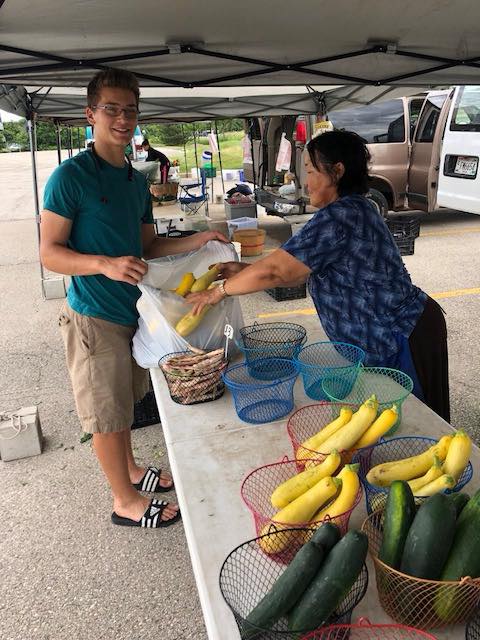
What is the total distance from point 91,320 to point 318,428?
1.11 meters

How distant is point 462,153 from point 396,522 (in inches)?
300

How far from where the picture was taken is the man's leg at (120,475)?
2393 mm

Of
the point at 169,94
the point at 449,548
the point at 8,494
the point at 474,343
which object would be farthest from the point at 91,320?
the point at 169,94

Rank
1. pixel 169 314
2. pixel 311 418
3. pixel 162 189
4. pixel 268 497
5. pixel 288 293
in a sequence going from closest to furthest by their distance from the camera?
pixel 268 497
pixel 311 418
pixel 169 314
pixel 288 293
pixel 162 189

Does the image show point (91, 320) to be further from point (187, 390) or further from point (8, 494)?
point (8, 494)

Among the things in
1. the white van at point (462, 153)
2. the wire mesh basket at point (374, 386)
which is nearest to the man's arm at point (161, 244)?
the wire mesh basket at point (374, 386)

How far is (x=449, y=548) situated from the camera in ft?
3.31

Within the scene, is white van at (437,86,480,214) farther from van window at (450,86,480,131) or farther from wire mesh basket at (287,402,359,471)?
wire mesh basket at (287,402,359,471)

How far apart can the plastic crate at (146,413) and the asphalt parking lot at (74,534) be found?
2.4 inches

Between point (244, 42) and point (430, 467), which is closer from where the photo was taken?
point (430, 467)

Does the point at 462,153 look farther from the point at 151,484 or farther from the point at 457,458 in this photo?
the point at 457,458

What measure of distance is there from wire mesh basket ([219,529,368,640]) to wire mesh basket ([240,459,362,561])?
3 centimetres

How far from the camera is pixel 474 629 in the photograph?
102cm

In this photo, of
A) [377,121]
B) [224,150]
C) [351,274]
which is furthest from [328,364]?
[224,150]
